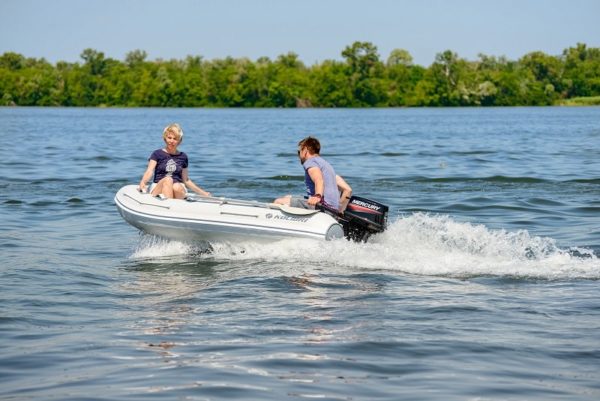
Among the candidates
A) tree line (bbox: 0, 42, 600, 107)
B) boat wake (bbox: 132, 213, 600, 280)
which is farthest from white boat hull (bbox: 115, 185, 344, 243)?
tree line (bbox: 0, 42, 600, 107)

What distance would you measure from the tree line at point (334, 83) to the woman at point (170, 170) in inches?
4687

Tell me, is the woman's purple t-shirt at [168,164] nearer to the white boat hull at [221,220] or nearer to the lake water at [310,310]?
the white boat hull at [221,220]

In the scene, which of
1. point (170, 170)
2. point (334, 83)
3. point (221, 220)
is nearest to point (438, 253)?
point (221, 220)

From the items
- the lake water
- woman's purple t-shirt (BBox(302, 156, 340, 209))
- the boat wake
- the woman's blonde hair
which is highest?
the woman's blonde hair

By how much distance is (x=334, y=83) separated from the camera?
134 m

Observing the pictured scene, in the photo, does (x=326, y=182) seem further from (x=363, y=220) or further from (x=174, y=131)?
(x=174, y=131)

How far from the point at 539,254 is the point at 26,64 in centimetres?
16013

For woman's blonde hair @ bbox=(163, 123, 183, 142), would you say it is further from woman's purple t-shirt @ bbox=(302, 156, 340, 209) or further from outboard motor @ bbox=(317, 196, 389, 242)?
outboard motor @ bbox=(317, 196, 389, 242)

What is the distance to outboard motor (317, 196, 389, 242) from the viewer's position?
1079 centimetres

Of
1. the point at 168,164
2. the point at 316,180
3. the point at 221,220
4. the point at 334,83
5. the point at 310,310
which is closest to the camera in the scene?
the point at 310,310

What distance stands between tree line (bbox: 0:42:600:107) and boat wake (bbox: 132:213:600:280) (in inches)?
4683

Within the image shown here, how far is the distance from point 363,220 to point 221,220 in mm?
1559

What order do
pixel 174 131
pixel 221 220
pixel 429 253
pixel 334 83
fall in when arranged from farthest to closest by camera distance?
pixel 334 83 → pixel 174 131 → pixel 221 220 → pixel 429 253

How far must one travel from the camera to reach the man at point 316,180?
10750 millimetres
